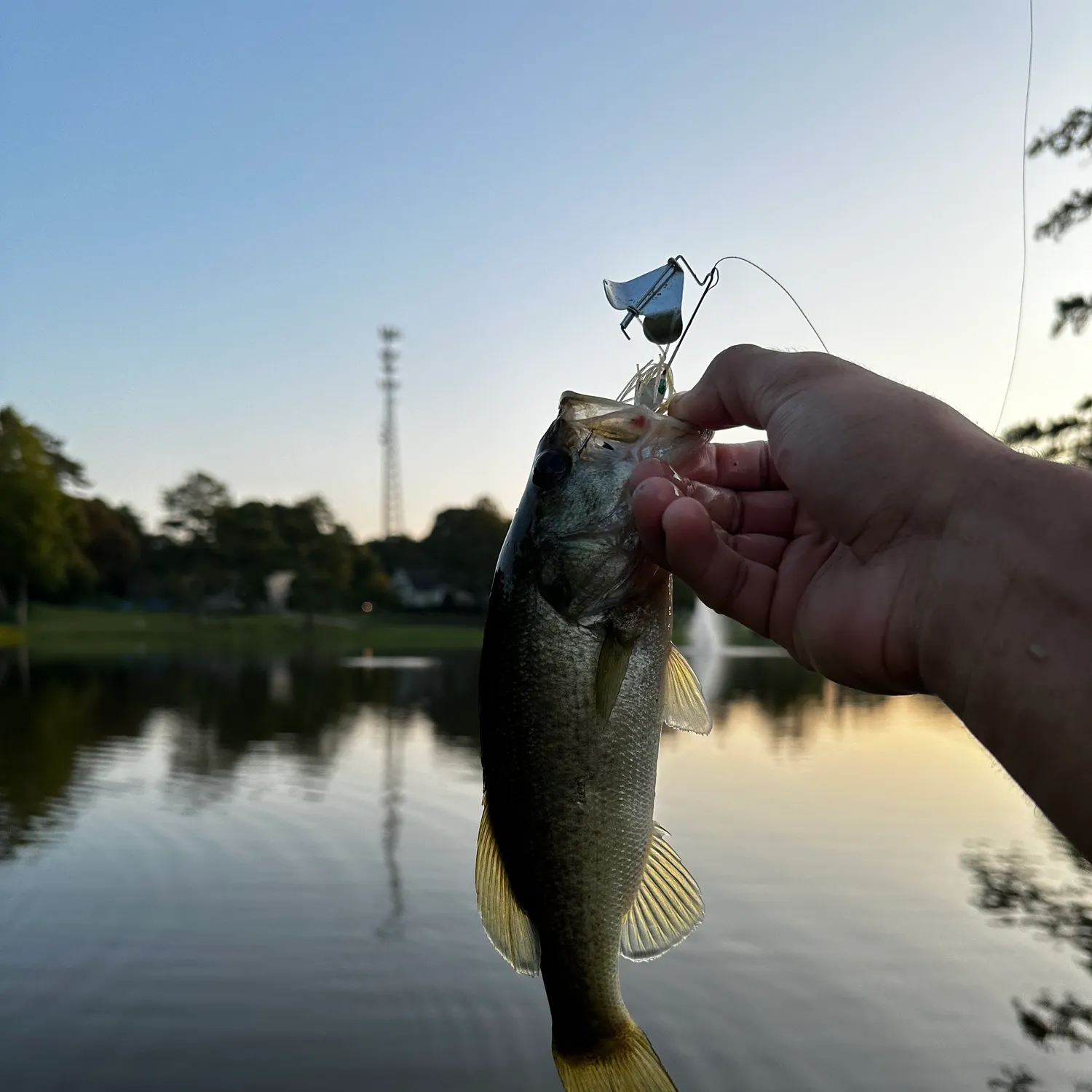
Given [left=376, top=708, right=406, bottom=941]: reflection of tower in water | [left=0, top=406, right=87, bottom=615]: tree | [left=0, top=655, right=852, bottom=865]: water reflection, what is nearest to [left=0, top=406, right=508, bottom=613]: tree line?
[left=0, top=406, right=87, bottom=615]: tree

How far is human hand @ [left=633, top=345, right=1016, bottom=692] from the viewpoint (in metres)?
2.22

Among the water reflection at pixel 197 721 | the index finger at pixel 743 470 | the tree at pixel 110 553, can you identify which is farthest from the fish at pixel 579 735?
the tree at pixel 110 553

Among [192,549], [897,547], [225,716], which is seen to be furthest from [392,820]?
[192,549]

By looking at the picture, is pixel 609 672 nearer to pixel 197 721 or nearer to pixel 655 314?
pixel 655 314

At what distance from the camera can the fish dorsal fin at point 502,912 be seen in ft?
8.43

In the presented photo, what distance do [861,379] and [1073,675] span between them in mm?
890

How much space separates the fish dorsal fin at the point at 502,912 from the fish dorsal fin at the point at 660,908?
0.25 m

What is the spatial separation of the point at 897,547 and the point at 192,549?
227 ft

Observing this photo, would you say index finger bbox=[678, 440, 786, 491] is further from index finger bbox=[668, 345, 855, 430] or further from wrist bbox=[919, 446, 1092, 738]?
wrist bbox=[919, 446, 1092, 738]

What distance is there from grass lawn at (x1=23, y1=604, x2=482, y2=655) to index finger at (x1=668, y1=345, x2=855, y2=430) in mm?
46829

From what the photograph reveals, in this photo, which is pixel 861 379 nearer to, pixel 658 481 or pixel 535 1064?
pixel 658 481

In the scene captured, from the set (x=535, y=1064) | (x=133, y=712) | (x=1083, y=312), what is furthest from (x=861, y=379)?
(x=133, y=712)

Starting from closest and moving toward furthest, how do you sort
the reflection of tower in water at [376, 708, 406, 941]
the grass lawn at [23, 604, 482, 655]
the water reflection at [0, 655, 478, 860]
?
the reflection of tower in water at [376, 708, 406, 941] → the water reflection at [0, 655, 478, 860] → the grass lawn at [23, 604, 482, 655]

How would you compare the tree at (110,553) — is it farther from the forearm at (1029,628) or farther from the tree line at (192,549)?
the forearm at (1029,628)
